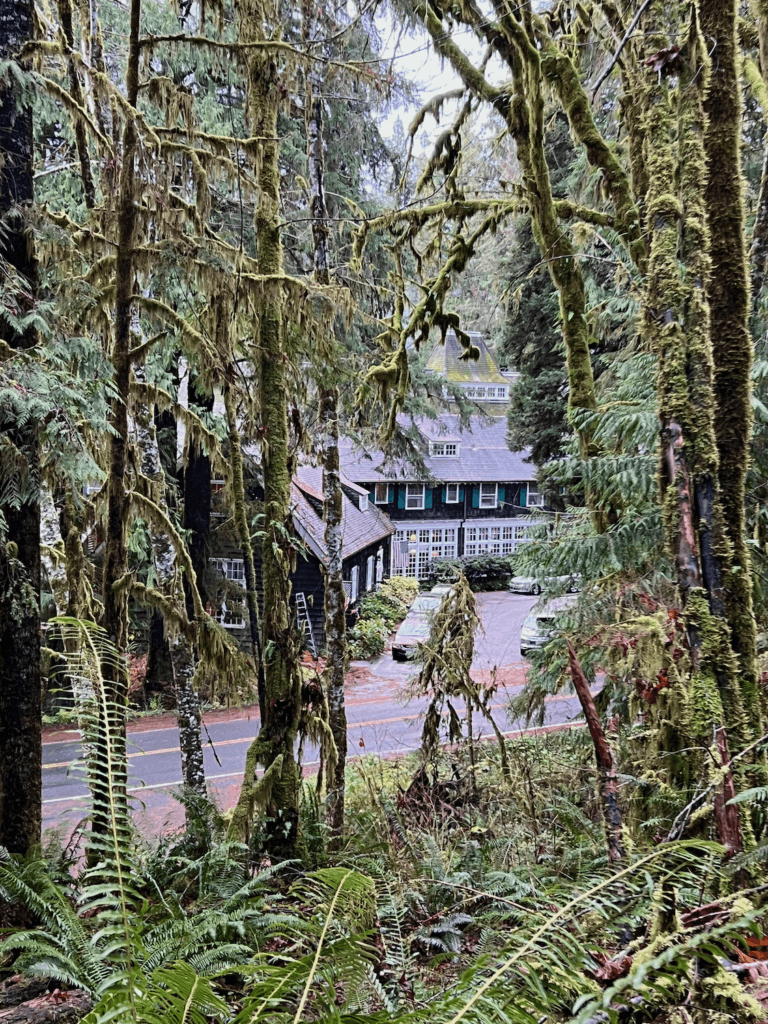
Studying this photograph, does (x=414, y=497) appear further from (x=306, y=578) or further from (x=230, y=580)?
(x=230, y=580)

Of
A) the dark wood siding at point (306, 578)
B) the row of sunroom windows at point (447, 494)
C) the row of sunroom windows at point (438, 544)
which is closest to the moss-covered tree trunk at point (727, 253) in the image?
the dark wood siding at point (306, 578)

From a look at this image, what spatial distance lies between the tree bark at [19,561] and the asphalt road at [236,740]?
327 cm

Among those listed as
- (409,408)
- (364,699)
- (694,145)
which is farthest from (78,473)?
(364,699)

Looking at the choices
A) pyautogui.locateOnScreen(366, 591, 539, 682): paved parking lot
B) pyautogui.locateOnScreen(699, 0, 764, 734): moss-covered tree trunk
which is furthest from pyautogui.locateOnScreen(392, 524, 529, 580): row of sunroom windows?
pyautogui.locateOnScreen(699, 0, 764, 734): moss-covered tree trunk

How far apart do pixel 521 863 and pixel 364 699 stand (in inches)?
425

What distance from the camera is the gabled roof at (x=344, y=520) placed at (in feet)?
49.9

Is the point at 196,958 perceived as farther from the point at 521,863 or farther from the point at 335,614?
the point at 335,614

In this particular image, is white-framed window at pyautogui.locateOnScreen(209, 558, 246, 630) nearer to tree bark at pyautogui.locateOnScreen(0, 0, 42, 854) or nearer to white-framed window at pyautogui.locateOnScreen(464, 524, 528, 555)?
tree bark at pyautogui.locateOnScreen(0, 0, 42, 854)

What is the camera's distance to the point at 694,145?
2.39m

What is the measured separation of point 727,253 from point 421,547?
86.4 feet

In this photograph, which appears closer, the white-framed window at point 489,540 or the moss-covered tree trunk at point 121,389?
the moss-covered tree trunk at point 121,389

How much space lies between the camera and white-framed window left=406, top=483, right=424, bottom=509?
92.4ft

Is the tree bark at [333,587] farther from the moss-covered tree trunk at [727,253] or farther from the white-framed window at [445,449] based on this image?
the white-framed window at [445,449]

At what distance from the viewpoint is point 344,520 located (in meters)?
17.8
